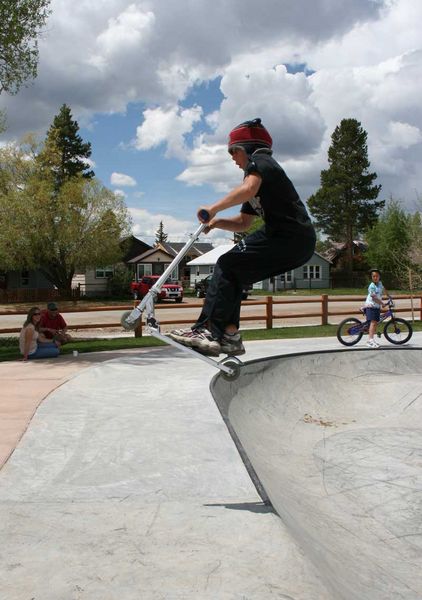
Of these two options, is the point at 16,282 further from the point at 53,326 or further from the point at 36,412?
the point at 36,412

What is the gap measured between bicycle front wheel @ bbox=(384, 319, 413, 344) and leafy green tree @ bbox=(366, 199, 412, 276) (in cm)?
4528

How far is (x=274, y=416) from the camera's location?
713 centimetres

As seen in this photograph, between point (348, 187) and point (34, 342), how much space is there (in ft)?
191

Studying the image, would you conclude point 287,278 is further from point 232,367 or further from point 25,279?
point 232,367

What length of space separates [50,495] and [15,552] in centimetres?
77

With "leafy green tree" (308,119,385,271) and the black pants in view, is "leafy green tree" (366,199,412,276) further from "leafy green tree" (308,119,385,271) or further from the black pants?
the black pants

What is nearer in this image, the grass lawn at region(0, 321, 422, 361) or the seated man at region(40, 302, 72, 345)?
the seated man at region(40, 302, 72, 345)

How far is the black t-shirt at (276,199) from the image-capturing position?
3.65 m

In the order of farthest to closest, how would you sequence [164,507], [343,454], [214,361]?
[343,454] < [214,361] < [164,507]

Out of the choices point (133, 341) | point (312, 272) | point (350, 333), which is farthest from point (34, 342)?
point (312, 272)

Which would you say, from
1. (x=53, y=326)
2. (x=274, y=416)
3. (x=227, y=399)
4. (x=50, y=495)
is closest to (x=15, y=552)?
(x=50, y=495)

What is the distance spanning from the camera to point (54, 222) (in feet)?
128

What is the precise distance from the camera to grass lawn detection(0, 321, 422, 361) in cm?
1280

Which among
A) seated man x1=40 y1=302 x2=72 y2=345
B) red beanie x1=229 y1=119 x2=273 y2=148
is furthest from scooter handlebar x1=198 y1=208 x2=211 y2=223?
seated man x1=40 y1=302 x2=72 y2=345
